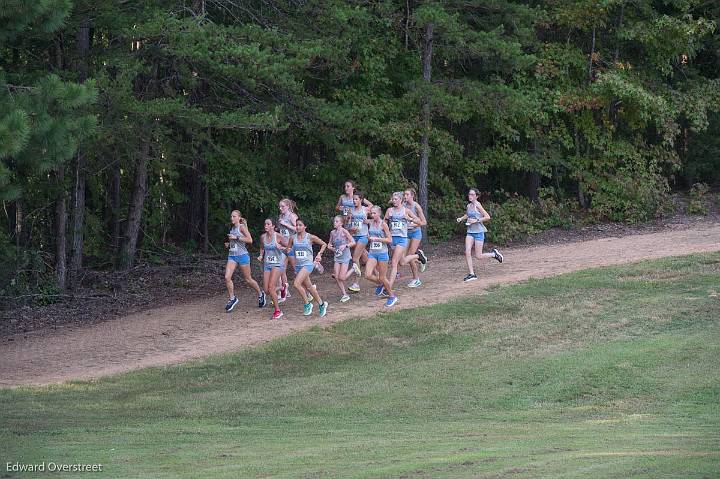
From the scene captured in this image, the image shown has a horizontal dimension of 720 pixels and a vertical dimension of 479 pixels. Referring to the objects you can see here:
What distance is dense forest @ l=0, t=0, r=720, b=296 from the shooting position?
19.0m

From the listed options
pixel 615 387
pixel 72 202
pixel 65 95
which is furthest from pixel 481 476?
pixel 72 202

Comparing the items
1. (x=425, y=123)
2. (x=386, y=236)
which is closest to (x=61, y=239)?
(x=386, y=236)

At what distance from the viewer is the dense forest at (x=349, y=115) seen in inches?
747

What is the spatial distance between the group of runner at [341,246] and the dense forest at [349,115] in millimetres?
2277

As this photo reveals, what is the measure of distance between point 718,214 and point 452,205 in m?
6.99

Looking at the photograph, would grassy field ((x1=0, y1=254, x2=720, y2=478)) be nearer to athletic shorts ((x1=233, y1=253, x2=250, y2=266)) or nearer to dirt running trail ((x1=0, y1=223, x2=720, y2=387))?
dirt running trail ((x1=0, y1=223, x2=720, y2=387))

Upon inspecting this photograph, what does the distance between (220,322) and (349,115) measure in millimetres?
6113

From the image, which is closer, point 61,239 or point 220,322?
point 220,322

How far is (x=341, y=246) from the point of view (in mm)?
17562

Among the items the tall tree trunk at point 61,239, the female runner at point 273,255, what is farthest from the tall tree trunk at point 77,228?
the female runner at point 273,255

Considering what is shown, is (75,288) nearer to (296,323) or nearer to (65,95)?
(296,323)

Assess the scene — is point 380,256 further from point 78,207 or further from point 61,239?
point 78,207

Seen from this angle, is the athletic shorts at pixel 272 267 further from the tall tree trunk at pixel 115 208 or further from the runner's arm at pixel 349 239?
the tall tree trunk at pixel 115 208

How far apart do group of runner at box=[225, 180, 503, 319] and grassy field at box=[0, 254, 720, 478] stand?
1230mm
